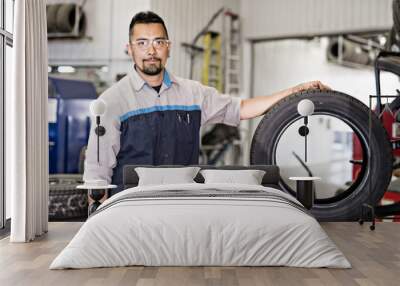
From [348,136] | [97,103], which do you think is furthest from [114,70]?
[348,136]

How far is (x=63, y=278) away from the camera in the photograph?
3.37 metres

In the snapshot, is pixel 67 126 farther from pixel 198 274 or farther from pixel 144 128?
pixel 198 274

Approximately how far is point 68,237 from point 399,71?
3.36 metres

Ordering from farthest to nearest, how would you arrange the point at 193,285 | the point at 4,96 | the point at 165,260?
the point at 4,96 < the point at 165,260 < the point at 193,285

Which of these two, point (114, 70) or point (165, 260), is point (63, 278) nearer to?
point (165, 260)

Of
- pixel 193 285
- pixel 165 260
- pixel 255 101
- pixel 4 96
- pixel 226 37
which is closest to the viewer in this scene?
pixel 193 285

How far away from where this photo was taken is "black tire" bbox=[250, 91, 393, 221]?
5.41 metres

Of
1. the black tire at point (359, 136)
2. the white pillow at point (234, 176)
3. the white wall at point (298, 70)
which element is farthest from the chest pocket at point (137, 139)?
the white wall at point (298, 70)

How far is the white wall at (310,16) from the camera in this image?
24.9 feet

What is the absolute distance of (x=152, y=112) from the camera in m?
5.54

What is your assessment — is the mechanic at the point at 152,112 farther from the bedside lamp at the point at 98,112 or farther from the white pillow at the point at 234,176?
the white pillow at the point at 234,176

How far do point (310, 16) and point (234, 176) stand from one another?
3787 mm

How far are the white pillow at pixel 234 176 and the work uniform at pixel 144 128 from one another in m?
0.57

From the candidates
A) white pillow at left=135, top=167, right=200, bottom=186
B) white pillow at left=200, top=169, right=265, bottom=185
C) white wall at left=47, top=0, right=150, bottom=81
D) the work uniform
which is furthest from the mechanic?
white wall at left=47, top=0, right=150, bottom=81
